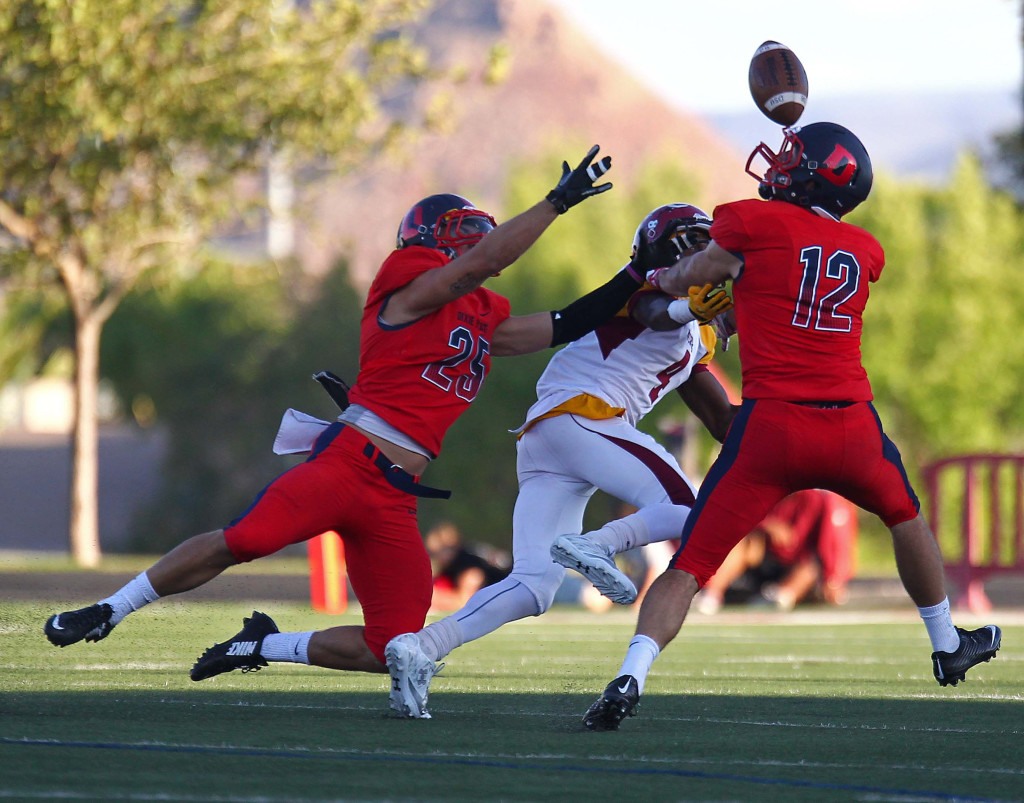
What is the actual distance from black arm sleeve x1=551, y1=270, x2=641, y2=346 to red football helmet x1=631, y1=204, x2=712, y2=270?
0.10m

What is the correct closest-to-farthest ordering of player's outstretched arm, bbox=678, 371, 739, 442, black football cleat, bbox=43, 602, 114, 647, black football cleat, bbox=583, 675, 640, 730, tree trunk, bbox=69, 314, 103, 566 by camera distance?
black football cleat, bbox=583, 675, 640, 730 < black football cleat, bbox=43, 602, 114, 647 < player's outstretched arm, bbox=678, 371, 739, 442 < tree trunk, bbox=69, 314, 103, 566

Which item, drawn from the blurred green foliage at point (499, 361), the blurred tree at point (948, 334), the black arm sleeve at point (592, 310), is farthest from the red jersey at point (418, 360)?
the blurred tree at point (948, 334)

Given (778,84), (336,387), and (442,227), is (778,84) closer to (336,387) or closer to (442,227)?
(442,227)

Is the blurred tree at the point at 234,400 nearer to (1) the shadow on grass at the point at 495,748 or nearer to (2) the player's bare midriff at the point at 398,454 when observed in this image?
(1) the shadow on grass at the point at 495,748

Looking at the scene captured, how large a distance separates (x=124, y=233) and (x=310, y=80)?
2933 mm

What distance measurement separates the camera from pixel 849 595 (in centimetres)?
1984

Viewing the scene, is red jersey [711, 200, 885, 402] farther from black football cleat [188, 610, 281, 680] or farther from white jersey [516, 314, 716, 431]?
black football cleat [188, 610, 281, 680]

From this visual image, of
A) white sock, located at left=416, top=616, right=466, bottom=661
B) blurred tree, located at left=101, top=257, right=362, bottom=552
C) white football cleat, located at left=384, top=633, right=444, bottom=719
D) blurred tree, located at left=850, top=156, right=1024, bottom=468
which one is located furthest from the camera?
blurred tree, located at left=850, top=156, right=1024, bottom=468

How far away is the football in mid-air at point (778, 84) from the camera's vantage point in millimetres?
6191

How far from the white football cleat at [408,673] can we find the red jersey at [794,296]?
142 centimetres

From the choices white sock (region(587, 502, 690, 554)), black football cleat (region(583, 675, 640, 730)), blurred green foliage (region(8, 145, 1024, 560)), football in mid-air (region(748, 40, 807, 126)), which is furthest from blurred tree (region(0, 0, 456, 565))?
blurred green foliage (region(8, 145, 1024, 560))

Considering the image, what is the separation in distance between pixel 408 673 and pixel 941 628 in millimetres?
1954

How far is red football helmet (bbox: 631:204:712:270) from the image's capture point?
20.0 ft

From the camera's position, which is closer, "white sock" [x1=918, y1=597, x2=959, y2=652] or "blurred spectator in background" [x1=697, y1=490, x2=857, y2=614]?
"white sock" [x1=918, y1=597, x2=959, y2=652]
